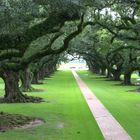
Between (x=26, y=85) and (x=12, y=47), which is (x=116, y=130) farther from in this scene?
(x=26, y=85)

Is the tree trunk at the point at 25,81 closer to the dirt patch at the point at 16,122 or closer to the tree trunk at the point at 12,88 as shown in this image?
the tree trunk at the point at 12,88

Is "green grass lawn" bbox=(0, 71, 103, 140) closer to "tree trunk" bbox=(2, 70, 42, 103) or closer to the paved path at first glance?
the paved path

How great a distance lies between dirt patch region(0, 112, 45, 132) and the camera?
58.1 ft

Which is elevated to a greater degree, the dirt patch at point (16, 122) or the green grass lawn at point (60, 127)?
the dirt patch at point (16, 122)

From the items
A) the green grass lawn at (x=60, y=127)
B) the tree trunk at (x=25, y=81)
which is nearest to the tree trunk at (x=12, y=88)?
the green grass lawn at (x=60, y=127)

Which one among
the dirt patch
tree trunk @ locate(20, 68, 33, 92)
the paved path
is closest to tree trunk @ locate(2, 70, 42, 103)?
the paved path

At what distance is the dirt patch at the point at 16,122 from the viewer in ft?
58.1

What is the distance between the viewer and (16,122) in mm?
18484

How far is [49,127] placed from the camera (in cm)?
1806

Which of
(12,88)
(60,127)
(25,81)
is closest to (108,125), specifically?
(60,127)

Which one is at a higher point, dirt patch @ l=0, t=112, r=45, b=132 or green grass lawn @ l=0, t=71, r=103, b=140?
dirt patch @ l=0, t=112, r=45, b=132

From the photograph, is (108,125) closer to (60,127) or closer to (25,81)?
(60,127)

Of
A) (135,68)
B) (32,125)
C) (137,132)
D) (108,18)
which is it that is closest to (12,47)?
(32,125)

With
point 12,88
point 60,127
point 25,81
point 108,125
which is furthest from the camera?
point 25,81
